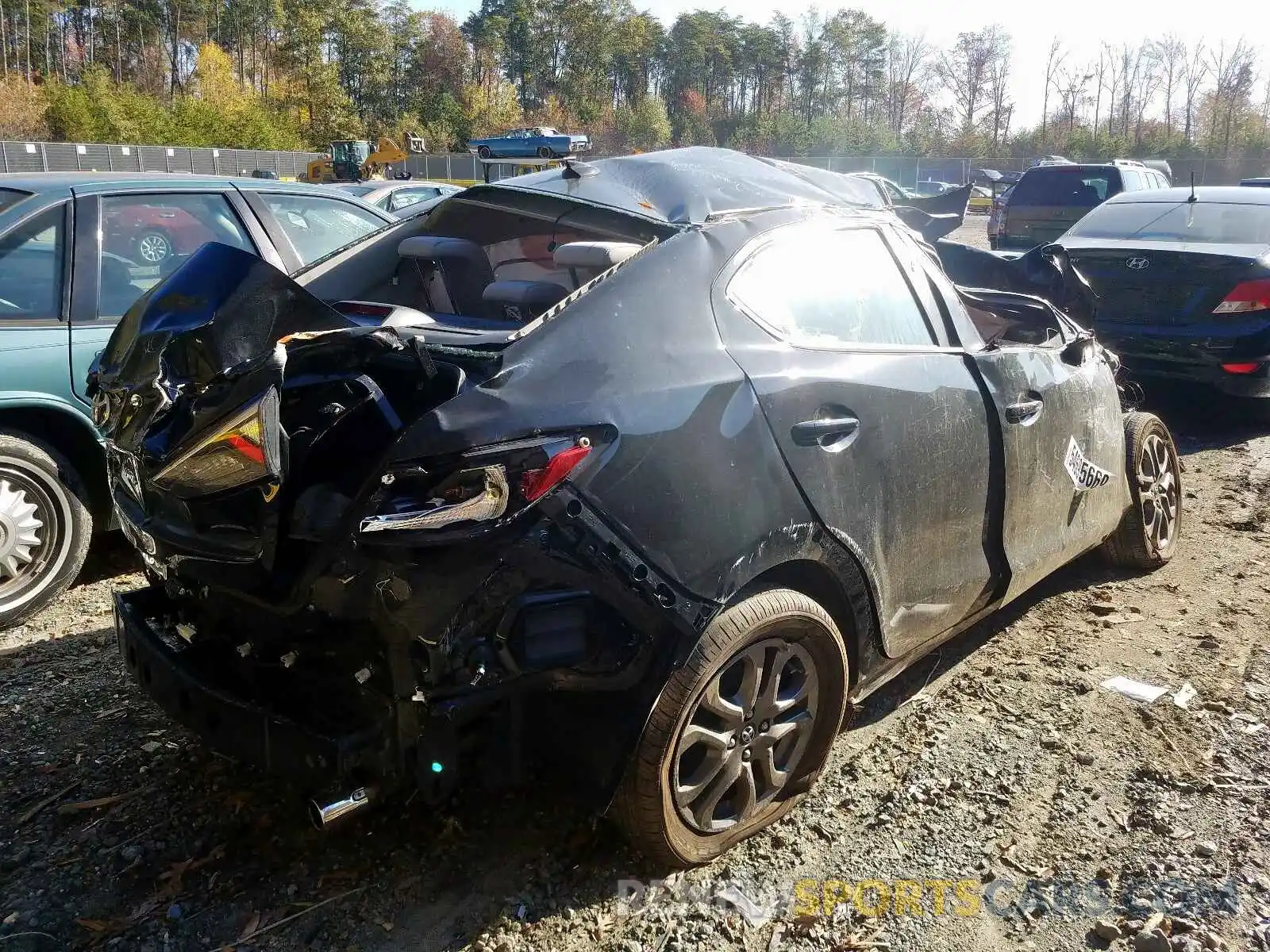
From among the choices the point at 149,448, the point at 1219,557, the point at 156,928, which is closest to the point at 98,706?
the point at 156,928

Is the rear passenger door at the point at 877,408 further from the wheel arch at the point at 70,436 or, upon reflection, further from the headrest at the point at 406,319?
the wheel arch at the point at 70,436

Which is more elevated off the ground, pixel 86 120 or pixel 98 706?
pixel 86 120

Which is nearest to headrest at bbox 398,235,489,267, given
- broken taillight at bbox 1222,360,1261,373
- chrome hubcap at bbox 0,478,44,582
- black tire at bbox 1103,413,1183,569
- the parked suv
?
chrome hubcap at bbox 0,478,44,582

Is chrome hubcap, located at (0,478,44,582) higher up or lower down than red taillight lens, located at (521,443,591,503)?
lower down

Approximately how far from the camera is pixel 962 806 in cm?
293

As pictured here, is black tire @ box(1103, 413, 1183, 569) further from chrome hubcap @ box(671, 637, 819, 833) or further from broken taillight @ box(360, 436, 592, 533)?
broken taillight @ box(360, 436, 592, 533)

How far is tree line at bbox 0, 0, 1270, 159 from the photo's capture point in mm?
57062

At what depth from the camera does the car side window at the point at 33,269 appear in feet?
13.5

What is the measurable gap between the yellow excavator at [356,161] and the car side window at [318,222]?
89.1 ft

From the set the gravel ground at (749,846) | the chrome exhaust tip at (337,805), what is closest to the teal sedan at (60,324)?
the gravel ground at (749,846)

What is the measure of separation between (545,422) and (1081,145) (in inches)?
2520

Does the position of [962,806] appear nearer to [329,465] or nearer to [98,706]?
[329,465]

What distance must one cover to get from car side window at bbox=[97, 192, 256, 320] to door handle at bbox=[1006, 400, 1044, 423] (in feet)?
10.5

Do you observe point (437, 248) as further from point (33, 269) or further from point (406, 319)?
point (33, 269)
